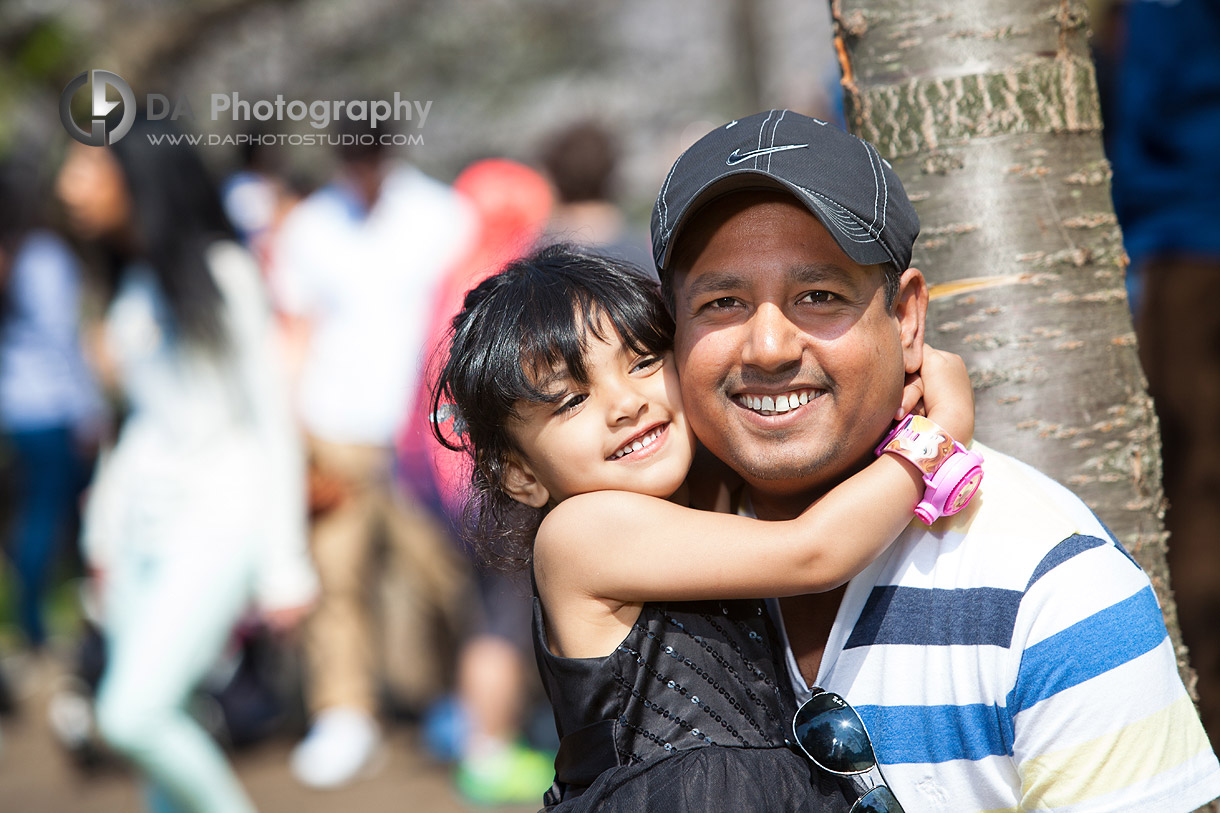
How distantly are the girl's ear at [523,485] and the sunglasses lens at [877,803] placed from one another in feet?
2.45

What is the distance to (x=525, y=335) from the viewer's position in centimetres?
193

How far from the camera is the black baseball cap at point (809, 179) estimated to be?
163 cm

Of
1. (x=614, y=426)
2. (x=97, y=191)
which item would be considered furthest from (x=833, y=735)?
(x=97, y=191)

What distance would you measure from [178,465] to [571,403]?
2.02m

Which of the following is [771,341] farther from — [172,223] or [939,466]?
[172,223]

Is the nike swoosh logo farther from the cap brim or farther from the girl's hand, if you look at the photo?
the girl's hand

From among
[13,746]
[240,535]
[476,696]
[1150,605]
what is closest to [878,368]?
[1150,605]

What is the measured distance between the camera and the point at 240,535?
3.51 metres

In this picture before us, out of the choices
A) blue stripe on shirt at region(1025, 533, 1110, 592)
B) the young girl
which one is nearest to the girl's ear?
the young girl

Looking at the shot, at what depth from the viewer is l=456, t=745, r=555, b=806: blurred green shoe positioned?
4902 mm

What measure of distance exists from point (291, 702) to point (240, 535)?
3.14 metres

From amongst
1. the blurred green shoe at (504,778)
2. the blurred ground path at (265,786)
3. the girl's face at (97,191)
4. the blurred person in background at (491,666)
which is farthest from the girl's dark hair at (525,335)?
the blurred ground path at (265,786)

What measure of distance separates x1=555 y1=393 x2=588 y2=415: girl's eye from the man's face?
23 centimetres

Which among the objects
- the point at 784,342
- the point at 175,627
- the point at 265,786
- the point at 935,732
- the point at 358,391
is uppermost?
the point at 358,391
